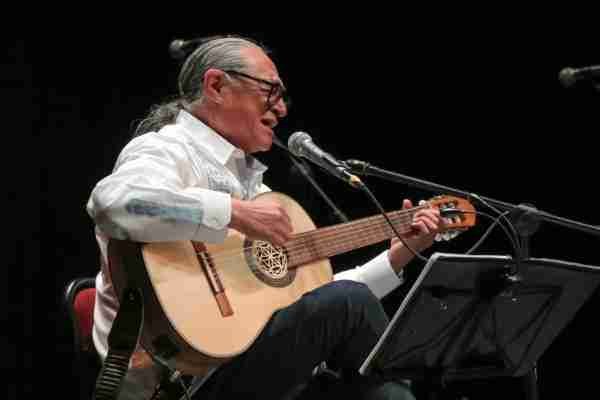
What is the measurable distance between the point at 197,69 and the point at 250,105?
0.24 m

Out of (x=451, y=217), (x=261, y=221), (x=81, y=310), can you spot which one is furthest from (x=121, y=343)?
(x=451, y=217)

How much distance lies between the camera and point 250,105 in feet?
8.65

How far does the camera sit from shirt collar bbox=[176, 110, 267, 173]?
2.54m

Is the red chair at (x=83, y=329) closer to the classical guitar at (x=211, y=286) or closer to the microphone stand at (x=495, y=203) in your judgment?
the classical guitar at (x=211, y=286)

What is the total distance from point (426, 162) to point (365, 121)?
37 cm

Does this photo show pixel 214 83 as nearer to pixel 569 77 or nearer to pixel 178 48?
pixel 178 48

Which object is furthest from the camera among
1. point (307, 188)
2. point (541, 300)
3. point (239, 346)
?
point (307, 188)

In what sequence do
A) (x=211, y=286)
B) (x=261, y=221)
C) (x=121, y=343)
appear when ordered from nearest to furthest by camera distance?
(x=121, y=343) < (x=211, y=286) < (x=261, y=221)

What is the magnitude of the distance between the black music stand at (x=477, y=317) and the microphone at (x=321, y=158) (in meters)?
0.38

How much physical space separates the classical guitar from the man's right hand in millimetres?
71

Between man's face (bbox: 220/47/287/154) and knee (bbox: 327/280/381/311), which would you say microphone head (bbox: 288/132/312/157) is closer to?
man's face (bbox: 220/47/287/154)

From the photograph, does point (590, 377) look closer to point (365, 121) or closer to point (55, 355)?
point (365, 121)

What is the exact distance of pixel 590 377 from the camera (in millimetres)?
3971

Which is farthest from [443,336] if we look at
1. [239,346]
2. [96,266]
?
[96,266]
